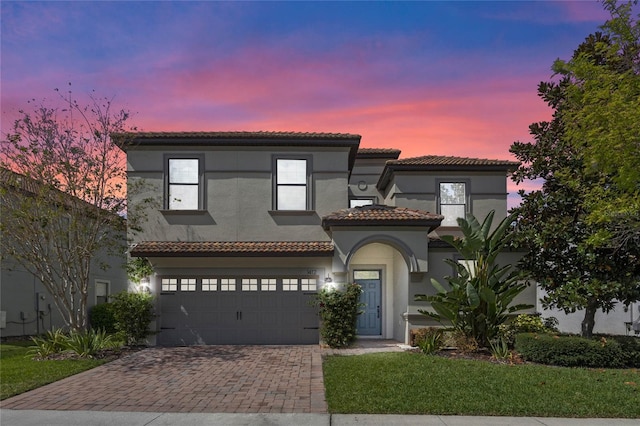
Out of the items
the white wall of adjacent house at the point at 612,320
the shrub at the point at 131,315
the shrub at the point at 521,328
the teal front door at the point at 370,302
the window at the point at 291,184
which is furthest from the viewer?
the white wall of adjacent house at the point at 612,320

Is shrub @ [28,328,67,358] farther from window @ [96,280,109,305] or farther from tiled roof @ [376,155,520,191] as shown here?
tiled roof @ [376,155,520,191]

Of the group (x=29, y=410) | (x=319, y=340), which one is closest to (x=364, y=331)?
(x=319, y=340)

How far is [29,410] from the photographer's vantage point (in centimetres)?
941

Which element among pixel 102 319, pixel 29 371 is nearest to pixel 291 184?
pixel 29 371

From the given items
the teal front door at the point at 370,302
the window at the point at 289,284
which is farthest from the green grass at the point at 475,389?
the teal front door at the point at 370,302

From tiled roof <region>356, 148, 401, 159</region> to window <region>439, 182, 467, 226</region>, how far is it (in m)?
4.49

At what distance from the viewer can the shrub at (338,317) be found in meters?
16.9

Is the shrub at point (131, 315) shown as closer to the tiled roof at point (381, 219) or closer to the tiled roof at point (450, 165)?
the tiled roof at point (381, 219)

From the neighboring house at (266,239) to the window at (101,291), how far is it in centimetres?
1022

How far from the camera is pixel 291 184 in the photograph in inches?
763

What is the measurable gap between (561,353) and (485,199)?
8.48m

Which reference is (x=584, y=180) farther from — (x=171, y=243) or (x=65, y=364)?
(x=65, y=364)

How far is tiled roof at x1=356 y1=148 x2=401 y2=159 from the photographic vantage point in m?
25.0

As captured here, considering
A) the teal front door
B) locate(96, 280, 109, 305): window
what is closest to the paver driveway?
the teal front door
